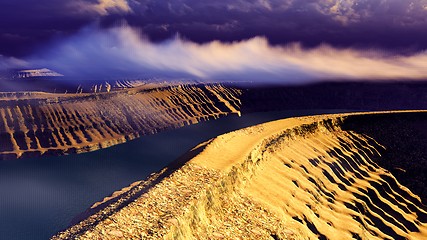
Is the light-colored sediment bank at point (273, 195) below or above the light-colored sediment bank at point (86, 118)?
above

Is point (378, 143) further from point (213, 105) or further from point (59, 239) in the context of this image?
point (213, 105)

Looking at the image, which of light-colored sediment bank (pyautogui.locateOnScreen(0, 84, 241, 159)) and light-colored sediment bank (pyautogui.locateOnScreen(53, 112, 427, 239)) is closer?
light-colored sediment bank (pyautogui.locateOnScreen(53, 112, 427, 239))

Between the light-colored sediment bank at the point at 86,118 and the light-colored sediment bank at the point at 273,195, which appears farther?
the light-colored sediment bank at the point at 86,118

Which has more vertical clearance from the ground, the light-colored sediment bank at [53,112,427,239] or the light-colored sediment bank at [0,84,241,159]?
the light-colored sediment bank at [53,112,427,239]

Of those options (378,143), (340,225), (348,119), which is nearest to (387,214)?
(340,225)
